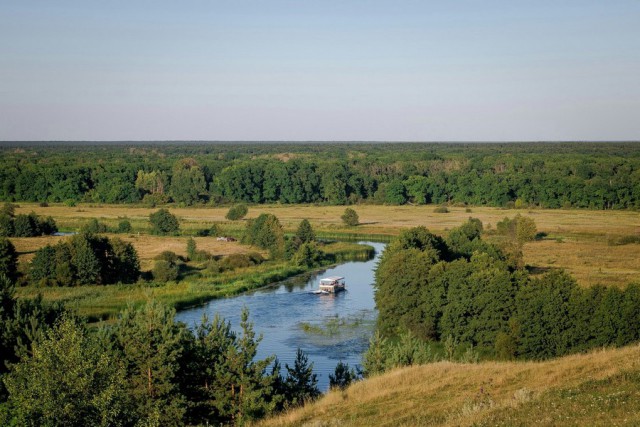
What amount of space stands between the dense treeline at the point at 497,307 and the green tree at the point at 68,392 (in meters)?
18.2

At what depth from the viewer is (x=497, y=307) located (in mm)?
36000

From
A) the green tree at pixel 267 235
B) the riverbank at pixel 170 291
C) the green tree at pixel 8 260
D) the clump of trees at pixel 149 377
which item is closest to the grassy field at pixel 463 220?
the green tree at pixel 267 235

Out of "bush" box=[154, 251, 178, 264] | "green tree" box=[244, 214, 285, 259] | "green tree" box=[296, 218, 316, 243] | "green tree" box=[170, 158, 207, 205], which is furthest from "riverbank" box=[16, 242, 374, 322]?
"green tree" box=[170, 158, 207, 205]

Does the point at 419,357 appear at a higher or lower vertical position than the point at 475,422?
lower

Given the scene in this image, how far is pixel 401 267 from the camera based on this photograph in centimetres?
4262

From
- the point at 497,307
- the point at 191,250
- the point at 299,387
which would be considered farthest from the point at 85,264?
the point at 299,387

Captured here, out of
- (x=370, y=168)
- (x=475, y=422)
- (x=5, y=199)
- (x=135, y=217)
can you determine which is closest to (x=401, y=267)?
(x=475, y=422)

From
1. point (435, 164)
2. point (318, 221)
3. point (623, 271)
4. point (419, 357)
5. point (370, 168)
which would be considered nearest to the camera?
point (419, 357)

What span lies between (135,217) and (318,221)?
77.2ft

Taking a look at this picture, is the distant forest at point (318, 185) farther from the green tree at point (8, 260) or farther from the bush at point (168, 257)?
Result: the green tree at point (8, 260)

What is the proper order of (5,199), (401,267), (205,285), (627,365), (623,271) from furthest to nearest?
1. (5,199)
2. (623,271)
3. (205,285)
4. (401,267)
5. (627,365)

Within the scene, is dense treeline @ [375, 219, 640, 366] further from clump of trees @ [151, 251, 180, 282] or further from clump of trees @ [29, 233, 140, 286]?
clump of trees @ [29, 233, 140, 286]

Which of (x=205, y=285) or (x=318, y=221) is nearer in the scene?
(x=205, y=285)

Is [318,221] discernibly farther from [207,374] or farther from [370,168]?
[207,374]
